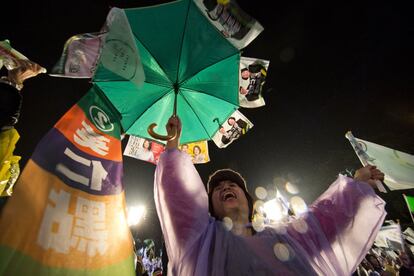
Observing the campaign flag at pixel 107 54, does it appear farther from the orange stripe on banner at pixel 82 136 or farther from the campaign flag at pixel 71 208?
the orange stripe on banner at pixel 82 136

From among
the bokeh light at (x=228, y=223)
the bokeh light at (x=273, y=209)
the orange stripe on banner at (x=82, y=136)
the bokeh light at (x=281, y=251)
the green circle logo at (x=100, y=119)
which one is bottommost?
the bokeh light at (x=281, y=251)

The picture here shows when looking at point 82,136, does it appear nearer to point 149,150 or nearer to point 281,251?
point 281,251

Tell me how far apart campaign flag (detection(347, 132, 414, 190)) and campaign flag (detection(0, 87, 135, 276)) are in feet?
14.8

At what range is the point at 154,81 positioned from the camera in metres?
4.35

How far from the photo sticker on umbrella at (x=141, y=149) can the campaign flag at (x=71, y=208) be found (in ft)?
9.90

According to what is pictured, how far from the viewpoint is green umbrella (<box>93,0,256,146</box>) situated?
3846 mm

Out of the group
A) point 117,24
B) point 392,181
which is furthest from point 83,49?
point 392,181

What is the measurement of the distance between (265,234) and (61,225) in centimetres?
163

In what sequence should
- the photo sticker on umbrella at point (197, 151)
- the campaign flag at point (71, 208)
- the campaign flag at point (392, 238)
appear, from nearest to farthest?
1. the campaign flag at point (71, 208)
2. the photo sticker on umbrella at point (197, 151)
3. the campaign flag at point (392, 238)

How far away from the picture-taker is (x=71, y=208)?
1.74 m

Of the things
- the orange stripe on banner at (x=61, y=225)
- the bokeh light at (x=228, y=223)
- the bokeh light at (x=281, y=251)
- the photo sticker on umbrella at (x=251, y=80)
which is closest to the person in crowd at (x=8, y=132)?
the orange stripe on banner at (x=61, y=225)

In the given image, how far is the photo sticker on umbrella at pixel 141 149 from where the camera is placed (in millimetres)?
5328

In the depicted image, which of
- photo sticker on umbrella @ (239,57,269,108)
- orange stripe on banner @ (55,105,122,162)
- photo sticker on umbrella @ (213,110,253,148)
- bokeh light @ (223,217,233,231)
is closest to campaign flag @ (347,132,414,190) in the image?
photo sticker on umbrella @ (239,57,269,108)

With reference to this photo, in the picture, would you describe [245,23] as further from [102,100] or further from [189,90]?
[102,100]
